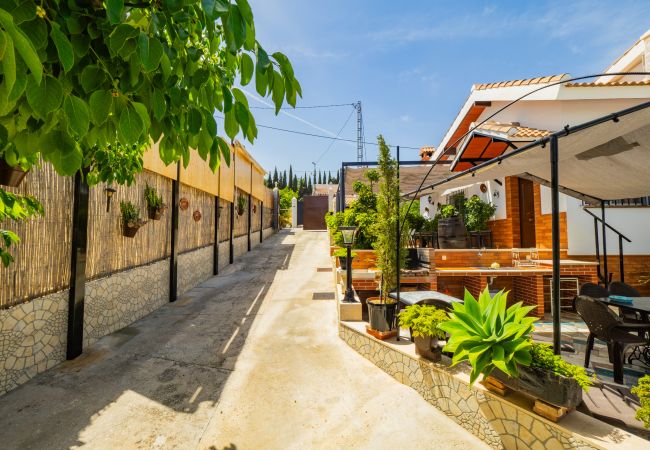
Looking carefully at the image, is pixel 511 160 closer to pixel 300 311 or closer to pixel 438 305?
pixel 438 305

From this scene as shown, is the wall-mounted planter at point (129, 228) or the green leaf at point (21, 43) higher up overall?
the green leaf at point (21, 43)

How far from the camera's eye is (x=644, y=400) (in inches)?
80.6

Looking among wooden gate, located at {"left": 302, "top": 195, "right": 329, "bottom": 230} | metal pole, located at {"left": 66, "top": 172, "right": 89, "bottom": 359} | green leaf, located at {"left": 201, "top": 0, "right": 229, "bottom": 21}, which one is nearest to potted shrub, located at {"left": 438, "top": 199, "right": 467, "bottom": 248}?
metal pole, located at {"left": 66, "top": 172, "right": 89, "bottom": 359}

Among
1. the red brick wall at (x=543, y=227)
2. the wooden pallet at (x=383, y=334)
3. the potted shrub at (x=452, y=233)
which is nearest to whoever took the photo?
the wooden pallet at (x=383, y=334)

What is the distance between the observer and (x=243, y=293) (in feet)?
28.2

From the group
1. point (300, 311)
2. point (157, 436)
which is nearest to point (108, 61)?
point (157, 436)

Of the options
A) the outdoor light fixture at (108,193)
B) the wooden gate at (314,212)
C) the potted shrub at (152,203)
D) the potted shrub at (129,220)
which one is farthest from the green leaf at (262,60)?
the wooden gate at (314,212)

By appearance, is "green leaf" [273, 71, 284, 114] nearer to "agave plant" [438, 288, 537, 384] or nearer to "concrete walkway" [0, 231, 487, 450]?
"agave plant" [438, 288, 537, 384]

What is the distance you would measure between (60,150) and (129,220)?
567 cm

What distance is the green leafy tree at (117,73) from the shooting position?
2.91 ft

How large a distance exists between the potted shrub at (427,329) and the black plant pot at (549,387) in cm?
99

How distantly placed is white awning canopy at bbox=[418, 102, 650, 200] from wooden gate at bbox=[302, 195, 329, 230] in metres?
23.3

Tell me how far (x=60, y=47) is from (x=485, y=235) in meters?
11.6

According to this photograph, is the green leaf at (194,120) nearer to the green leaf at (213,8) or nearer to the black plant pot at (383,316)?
the green leaf at (213,8)
